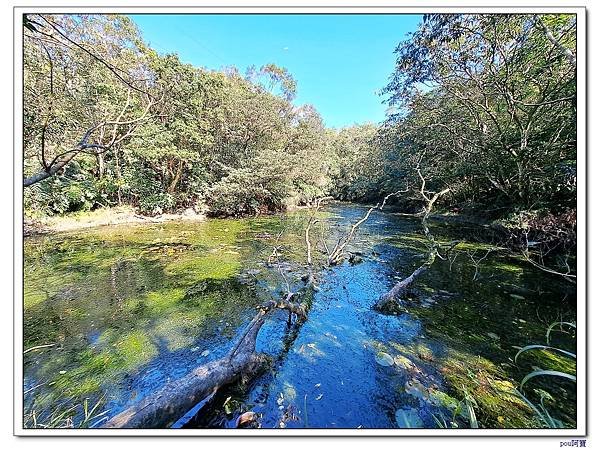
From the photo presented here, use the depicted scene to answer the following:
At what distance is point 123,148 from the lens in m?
11.6

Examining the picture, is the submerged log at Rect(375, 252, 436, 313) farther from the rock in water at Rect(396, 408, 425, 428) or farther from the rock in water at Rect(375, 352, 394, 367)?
the rock in water at Rect(396, 408, 425, 428)

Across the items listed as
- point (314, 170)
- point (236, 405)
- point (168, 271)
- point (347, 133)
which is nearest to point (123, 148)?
point (168, 271)

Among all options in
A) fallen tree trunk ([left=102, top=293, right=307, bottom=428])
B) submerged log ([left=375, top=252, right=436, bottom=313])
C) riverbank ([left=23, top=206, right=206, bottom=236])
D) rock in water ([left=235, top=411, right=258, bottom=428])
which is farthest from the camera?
riverbank ([left=23, top=206, right=206, bottom=236])

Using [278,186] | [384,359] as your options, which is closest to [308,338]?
[384,359]

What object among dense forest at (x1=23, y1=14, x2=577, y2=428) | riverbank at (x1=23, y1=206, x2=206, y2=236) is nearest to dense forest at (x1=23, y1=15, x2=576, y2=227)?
dense forest at (x1=23, y1=14, x2=577, y2=428)

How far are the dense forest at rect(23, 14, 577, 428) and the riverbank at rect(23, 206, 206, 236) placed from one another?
279mm

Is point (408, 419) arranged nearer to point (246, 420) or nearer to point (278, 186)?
point (246, 420)

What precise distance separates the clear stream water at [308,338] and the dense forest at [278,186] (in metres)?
0.04

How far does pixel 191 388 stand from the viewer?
6.24ft

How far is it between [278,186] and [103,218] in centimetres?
790

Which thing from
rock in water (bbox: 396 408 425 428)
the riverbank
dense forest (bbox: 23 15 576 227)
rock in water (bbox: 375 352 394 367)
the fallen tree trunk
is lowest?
rock in water (bbox: 396 408 425 428)

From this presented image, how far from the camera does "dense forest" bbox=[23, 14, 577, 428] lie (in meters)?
2.32

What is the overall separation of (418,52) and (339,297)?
5517mm
